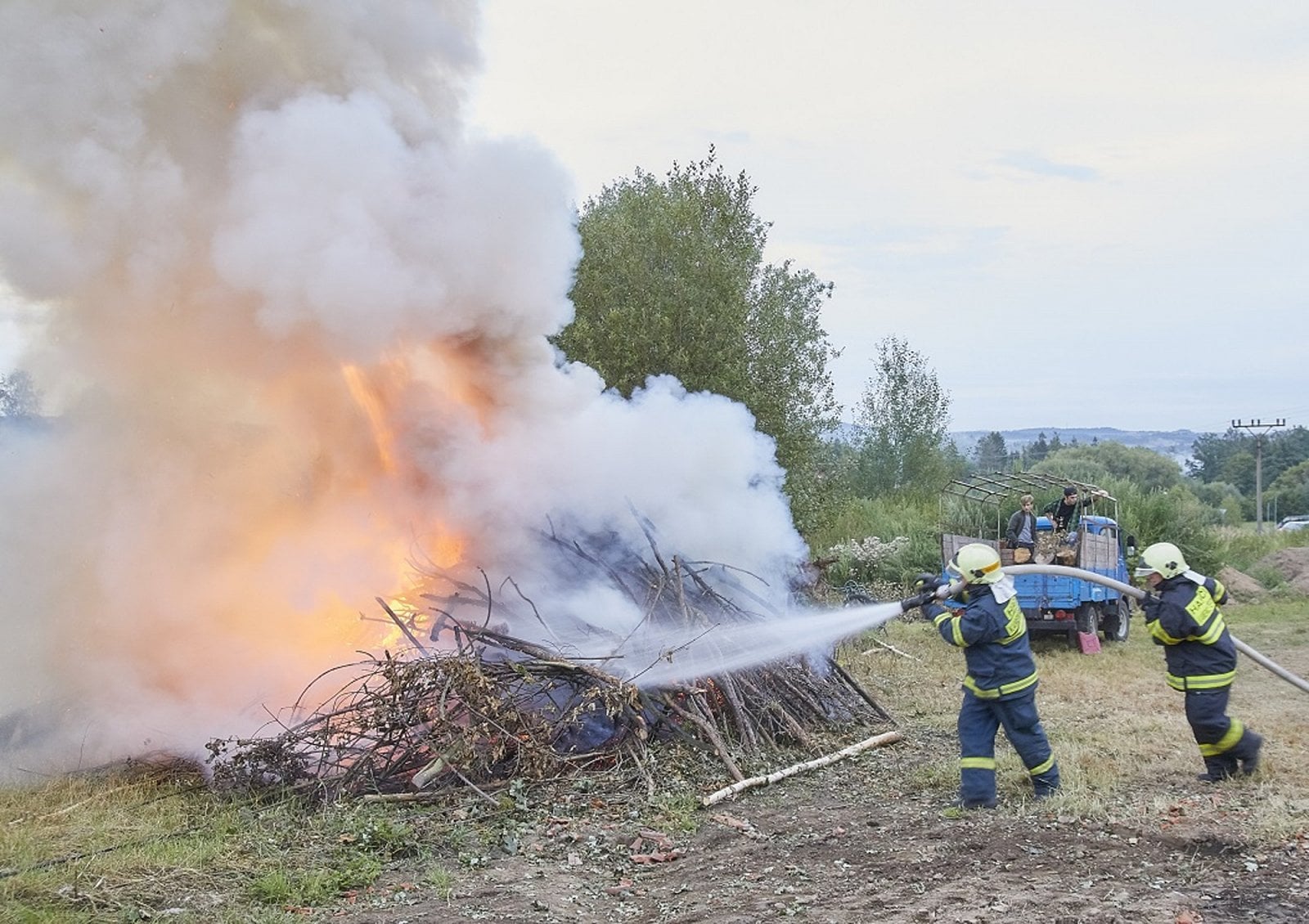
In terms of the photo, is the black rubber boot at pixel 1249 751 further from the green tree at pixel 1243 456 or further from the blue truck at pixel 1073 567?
the green tree at pixel 1243 456

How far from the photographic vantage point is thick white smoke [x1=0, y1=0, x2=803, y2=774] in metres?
8.54

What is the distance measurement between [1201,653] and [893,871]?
2731mm

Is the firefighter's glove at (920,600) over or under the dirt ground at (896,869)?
over

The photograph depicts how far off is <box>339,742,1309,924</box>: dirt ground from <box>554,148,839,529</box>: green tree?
31.2 ft

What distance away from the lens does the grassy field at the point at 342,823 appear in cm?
505

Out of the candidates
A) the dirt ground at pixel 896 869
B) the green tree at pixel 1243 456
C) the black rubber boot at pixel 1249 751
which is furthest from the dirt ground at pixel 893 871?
the green tree at pixel 1243 456

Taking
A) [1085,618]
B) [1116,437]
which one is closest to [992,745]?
[1085,618]

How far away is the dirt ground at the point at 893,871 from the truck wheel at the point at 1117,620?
25.1 feet

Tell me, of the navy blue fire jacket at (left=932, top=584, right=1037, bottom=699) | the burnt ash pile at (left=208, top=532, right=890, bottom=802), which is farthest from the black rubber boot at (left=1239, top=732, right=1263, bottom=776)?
the burnt ash pile at (left=208, top=532, right=890, bottom=802)

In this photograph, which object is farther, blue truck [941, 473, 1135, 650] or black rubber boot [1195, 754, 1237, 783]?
blue truck [941, 473, 1135, 650]

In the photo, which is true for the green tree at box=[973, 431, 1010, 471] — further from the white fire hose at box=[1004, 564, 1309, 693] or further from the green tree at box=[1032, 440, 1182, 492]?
the white fire hose at box=[1004, 564, 1309, 693]

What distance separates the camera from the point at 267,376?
30.1 ft

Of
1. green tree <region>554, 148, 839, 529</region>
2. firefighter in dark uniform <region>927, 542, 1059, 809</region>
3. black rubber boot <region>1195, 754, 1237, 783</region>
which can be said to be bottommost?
black rubber boot <region>1195, 754, 1237, 783</region>

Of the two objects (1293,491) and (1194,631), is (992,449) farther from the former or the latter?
(1194,631)
